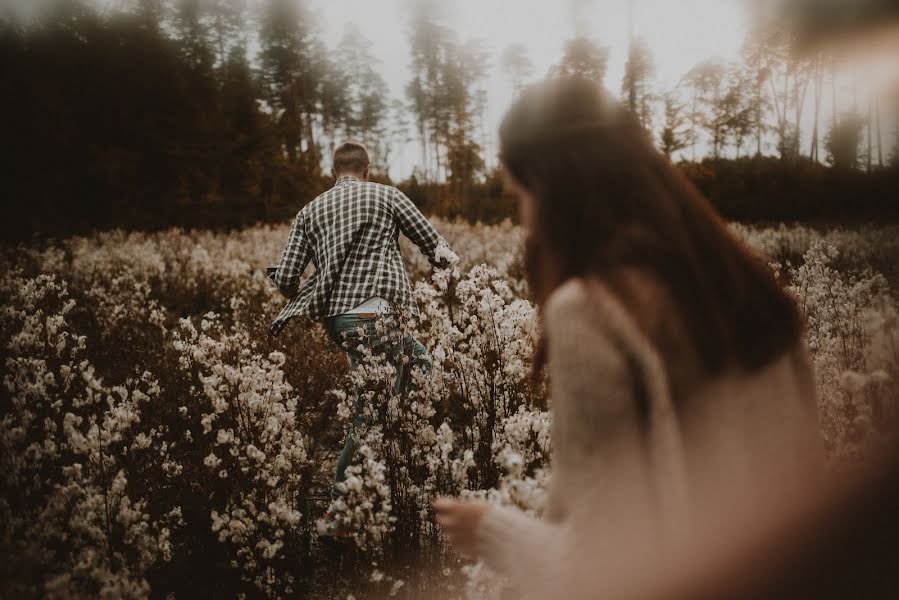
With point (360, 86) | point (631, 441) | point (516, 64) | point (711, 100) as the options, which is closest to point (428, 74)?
point (360, 86)

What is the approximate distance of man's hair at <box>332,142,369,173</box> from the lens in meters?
3.61

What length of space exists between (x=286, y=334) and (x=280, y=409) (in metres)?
3.71

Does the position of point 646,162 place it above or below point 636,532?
above

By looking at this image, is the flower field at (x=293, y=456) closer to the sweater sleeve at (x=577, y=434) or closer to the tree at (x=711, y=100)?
the sweater sleeve at (x=577, y=434)

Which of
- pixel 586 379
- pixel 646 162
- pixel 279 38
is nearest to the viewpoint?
pixel 586 379

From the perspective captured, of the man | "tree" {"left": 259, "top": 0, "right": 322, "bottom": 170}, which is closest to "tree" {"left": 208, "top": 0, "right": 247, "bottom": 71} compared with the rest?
"tree" {"left": 259, "top": 0, "right": 322, "bottom": 170}

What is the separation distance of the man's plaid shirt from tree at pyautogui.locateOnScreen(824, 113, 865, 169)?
8215 millimetres

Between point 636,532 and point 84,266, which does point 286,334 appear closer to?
point 84,266

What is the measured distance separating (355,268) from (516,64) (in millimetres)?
37984

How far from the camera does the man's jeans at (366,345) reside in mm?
3160

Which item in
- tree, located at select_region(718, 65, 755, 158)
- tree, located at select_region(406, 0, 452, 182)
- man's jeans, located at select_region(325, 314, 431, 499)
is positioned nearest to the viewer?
man's jeans, located at select_region(325, 314, 431, 499)

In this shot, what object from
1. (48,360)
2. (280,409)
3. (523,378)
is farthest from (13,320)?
(523,378)

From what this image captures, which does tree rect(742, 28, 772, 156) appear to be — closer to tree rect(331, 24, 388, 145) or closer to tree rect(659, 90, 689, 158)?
tree rect(659, 90, 689, 158)

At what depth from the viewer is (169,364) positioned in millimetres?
5379
